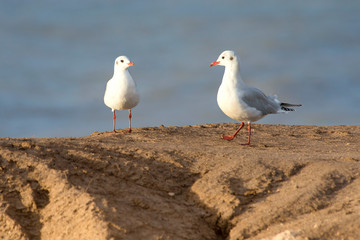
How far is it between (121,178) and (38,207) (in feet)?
3.73

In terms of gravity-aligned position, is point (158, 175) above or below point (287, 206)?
above

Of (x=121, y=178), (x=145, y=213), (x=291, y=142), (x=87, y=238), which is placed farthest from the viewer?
(x=291, y=142)

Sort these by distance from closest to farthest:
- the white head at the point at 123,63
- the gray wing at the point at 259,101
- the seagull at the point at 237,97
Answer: the seagull at the point at 237,97 → the gray wing at the point at 259,101 → the white head at the point at 123,63

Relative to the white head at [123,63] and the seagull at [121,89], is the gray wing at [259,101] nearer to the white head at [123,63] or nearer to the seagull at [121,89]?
the seagull at [121,89]

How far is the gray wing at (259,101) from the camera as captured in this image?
9922 millimetres

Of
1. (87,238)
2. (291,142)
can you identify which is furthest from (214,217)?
(291,142)

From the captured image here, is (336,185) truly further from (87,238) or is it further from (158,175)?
(87,238)

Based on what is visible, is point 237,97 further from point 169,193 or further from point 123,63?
point 169,193

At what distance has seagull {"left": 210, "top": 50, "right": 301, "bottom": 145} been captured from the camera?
9.80m

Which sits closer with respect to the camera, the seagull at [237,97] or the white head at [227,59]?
the seagull at [237,97]

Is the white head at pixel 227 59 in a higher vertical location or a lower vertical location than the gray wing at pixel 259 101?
higher

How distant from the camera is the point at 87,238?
622 cm

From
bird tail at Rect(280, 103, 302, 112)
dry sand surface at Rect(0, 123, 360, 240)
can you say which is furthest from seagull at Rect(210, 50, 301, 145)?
dry sand surface at Rect(0, 123, 360, 240)

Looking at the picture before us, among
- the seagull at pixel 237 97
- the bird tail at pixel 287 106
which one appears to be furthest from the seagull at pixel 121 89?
the bird tail at pixel 287 106
